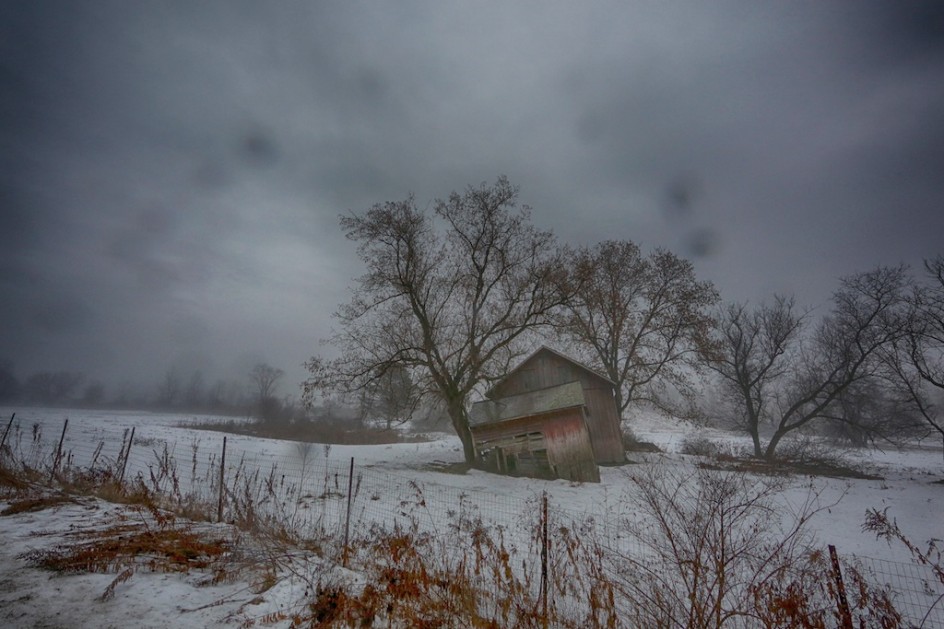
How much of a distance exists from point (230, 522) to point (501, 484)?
420 inches

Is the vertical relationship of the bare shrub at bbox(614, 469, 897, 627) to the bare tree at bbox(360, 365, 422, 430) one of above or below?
below

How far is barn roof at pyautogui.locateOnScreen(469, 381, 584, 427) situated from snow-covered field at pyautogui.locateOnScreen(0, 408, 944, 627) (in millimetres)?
2834

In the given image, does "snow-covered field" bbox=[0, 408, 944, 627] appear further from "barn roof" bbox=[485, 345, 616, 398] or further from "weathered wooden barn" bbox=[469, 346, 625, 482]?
"barn roof" bbox=[485, 345, 616, 398]

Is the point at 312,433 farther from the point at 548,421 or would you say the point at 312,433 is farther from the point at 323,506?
the point at 323,506

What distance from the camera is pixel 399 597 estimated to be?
163 inches

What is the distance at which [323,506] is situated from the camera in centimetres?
967

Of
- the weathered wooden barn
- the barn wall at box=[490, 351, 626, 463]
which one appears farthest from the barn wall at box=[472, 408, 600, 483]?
the barn wall at box=[490, 351, 626, 463]

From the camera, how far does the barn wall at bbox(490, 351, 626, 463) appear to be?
71.2 ft

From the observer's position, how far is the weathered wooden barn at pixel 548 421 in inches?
685

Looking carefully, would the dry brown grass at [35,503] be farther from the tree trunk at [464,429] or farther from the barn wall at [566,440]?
the barn wall at [566,440]

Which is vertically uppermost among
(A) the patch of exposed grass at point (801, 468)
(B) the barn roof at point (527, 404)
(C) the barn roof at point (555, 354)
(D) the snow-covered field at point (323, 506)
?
(C) the barn roof at point (555, 354)

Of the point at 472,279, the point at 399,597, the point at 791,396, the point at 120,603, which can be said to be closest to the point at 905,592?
the point at 399,597

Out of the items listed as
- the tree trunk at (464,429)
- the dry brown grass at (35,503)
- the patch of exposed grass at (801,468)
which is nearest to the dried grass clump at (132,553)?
the dry brown grass at (35,503)

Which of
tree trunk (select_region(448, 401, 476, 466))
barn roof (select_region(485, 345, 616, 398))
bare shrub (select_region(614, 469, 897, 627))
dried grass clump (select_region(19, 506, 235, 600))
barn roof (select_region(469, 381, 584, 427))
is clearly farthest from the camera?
barn roof (select_region(485, 345, 616, 398))
